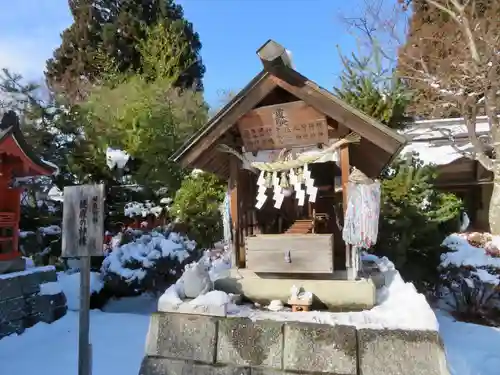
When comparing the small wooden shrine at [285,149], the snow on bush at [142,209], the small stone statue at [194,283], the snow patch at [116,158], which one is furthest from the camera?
the snow on bush at [142,209]

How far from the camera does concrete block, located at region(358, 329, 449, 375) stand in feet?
11.0

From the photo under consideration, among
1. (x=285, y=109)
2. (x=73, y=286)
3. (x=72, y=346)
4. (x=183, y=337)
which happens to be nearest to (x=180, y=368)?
(x=183, y=337)

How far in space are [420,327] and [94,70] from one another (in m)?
20.1

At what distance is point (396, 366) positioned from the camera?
345cm

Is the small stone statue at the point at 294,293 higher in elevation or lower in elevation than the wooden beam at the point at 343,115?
lower

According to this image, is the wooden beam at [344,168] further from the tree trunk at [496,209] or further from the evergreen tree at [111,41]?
the evergreen tree at [111,41]

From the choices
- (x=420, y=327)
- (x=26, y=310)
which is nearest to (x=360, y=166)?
(x=420, y=327)

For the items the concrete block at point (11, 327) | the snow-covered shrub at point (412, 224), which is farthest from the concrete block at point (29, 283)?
the snow-covered shrub at point (412, 224)

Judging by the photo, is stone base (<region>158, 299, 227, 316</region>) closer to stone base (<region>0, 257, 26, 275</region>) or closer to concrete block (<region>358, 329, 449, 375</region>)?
concrete block (<region>358, 329, 449, 375</region>)

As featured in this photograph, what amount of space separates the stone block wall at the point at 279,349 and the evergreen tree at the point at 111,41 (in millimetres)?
15666

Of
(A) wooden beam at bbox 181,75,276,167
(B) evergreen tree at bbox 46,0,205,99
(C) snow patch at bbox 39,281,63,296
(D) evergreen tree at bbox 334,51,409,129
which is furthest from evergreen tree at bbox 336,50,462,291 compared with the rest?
(B) evergreen tree at bbox 46,0,205,99

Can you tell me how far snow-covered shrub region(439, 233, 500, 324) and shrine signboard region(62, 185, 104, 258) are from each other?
7.63 meters

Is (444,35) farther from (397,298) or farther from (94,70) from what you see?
(94,70)

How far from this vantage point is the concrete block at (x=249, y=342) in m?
3.76
